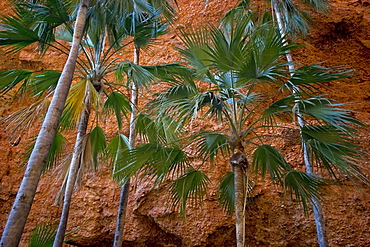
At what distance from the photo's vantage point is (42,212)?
6.48 m

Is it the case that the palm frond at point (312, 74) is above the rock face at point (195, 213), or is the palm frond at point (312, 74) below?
above

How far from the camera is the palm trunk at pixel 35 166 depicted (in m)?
2.29

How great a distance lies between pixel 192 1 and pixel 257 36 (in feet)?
18.9

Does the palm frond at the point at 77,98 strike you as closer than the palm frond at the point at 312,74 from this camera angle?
No

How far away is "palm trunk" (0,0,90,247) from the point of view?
2.29m

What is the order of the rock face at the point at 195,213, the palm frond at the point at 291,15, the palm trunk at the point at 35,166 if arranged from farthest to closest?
1. the palm frond at the point at 291,15
2. the rock face at the point at 195,213
3. the palm trunk at the point at 35,166

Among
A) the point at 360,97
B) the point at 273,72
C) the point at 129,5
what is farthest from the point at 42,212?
the point at 360,97

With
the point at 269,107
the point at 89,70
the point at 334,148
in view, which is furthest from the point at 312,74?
the point at 89,70

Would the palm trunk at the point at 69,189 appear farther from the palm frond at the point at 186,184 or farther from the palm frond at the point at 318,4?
the palm frond at the point at 318,4

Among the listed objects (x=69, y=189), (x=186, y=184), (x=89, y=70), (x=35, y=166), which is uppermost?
(x=89, y=70)

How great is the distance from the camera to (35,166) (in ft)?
8.39

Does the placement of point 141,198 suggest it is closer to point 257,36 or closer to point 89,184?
point 89,184

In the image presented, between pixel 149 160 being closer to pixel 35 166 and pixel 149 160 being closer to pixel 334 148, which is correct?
pixel 35 166

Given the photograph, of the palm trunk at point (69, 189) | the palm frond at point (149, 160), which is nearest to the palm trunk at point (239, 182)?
the palm frond at point (149, 160)
